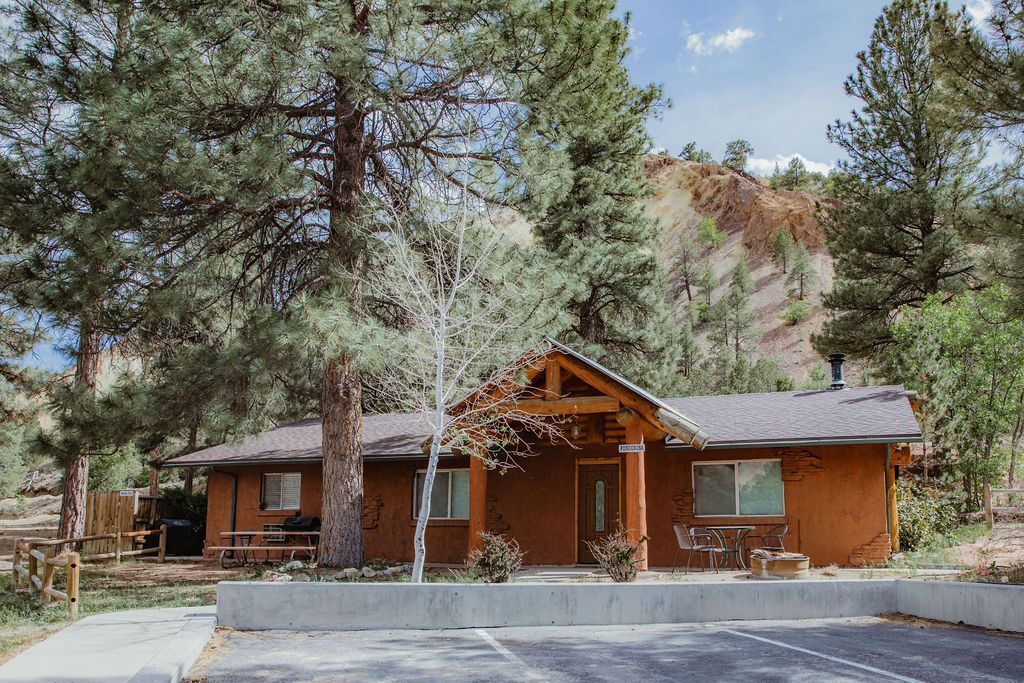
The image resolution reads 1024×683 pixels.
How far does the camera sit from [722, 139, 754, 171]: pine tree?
3986 inches

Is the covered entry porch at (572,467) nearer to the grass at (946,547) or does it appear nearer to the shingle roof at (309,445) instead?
the shingle roof at (309,445)

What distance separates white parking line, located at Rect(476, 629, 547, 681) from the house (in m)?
4.47

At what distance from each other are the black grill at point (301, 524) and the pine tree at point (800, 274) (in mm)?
62379

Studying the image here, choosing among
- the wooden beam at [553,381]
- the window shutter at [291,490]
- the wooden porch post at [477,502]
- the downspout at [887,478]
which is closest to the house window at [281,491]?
the window shutter at [291,490]

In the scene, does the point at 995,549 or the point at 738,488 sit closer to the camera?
the point at 995,549

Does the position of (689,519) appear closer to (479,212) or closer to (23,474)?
(479,212)

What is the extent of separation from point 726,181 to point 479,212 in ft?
288

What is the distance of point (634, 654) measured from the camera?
8.02 metres

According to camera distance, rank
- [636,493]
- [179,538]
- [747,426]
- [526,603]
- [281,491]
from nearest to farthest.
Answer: [526,603] → [636,493] → [747,426] → [281,491] → [179,538]

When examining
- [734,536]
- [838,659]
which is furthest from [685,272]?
[838,659]

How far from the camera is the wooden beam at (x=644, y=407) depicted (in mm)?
13336

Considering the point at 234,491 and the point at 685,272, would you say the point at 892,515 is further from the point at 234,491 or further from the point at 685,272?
the point at 685,272

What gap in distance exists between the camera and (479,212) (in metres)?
14.7

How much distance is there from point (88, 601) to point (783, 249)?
240 ft
